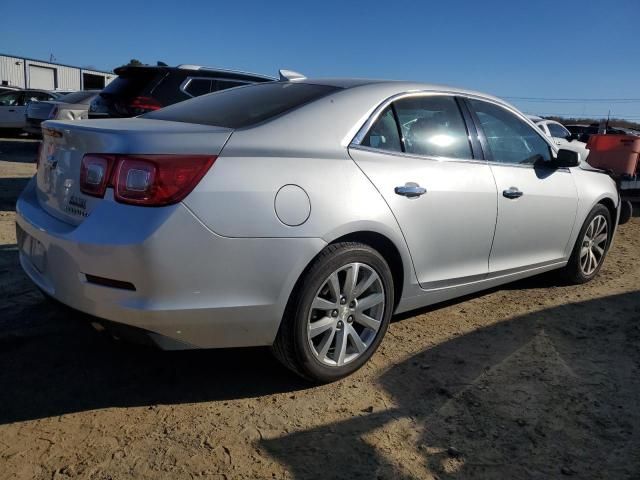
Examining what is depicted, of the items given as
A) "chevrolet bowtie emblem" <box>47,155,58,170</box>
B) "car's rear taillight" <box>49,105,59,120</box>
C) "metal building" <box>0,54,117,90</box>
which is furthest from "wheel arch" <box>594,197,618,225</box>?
"metal building" <box>0,54,117,90</box>

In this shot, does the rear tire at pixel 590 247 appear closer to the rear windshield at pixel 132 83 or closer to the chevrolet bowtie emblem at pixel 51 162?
the chevrolet bowtie emblem at pixel 51 162

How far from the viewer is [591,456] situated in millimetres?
2410

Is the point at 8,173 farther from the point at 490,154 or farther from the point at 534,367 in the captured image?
the point at 534,367

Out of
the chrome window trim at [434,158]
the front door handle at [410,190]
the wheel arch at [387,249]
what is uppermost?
the chrome window trim at [434,158]

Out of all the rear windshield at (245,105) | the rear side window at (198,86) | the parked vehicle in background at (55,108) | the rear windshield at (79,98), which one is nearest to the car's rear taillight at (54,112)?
the parked vehicle in background at (55,108)

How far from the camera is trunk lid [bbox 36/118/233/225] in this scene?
7.96 feet

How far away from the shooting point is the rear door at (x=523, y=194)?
12.3 feet

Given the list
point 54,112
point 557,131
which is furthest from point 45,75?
point 557,131

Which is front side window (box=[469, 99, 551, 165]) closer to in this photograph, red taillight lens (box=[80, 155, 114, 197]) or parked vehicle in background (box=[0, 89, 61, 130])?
red taillight lens (box=[80, 155, 114, 197])

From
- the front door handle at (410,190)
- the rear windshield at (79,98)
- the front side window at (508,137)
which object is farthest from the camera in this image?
the rear windshield at (79,98)

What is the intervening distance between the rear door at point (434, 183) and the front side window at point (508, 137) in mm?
252

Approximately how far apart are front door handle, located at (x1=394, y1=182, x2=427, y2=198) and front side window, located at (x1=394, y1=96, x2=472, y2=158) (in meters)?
0.24

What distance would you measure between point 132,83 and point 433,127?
551 cm

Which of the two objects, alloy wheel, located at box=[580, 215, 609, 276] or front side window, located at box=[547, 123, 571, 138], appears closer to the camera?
alloy wheel, located at box=[580, 215, 609, 276]
